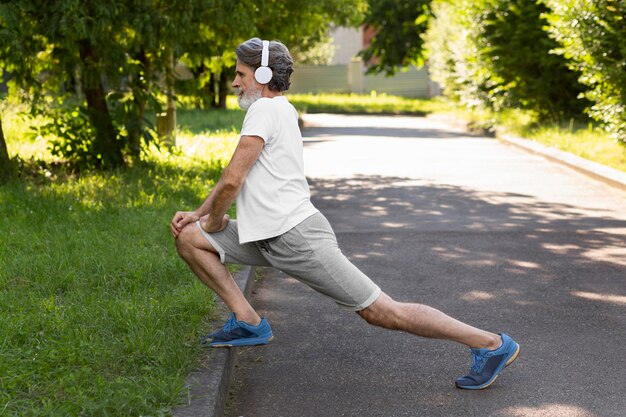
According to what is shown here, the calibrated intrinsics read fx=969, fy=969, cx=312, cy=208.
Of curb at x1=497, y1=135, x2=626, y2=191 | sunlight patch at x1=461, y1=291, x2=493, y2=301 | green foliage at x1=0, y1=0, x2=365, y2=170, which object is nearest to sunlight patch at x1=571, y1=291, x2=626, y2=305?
sunlight patch at x1=461, y1=291, x2=493, y2=301

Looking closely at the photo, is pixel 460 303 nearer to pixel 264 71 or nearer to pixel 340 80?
pixel 264 71

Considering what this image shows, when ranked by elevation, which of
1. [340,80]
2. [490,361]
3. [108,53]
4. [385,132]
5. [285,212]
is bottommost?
[340,80]

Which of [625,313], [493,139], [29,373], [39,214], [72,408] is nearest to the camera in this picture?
[72,408]

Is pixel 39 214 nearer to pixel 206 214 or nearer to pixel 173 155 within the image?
pixel 206 214

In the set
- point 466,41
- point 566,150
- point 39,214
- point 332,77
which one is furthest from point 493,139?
point 332,77

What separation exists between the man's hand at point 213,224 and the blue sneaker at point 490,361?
53.6 inches

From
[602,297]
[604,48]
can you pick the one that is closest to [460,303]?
[602,297]

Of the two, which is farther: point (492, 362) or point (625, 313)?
point (625, 313)

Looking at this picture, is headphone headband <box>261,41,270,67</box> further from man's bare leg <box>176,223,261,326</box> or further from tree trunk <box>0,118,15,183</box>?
tree trunk <box>0,118,15,183</box>

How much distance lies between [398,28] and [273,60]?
42.0 m

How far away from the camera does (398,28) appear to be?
45.5 m

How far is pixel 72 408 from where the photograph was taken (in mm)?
3941

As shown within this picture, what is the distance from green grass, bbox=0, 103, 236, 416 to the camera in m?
4.16

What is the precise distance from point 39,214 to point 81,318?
3561 millimetres
